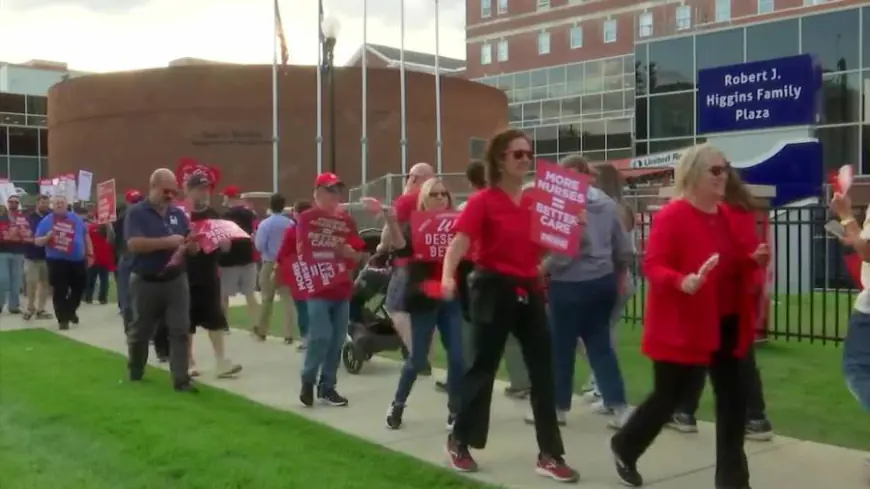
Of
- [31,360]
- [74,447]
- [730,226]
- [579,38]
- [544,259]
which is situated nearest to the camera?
[730,226]

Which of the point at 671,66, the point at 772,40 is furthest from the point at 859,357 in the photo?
the point at 671,66

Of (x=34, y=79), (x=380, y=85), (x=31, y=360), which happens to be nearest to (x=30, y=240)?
(x=31, y=360)

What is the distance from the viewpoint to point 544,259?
247 inches

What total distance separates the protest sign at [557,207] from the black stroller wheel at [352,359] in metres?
4.46

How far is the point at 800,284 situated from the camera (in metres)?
12.0

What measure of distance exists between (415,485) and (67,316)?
10033 mm

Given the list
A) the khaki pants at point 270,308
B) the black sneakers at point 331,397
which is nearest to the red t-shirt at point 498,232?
the black sneakers at point 331,397

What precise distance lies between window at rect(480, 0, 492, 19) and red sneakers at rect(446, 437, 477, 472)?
70.9m

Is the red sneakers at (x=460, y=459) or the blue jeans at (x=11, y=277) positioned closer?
the red sneakers at (x=460, y=459)

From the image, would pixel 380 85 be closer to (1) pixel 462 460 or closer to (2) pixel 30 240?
(2) pixel 30 240

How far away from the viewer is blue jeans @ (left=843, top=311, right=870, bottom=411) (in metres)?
5.33

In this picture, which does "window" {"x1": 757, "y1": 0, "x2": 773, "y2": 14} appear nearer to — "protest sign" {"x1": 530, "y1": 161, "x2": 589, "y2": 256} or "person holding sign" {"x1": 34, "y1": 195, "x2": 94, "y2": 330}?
"person holding sign" {"x1": 34, "y1": 195, "x2": 94, "y2": 330}

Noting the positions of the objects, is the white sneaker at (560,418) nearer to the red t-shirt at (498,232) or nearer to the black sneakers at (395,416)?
the black sneakers at (395,416)

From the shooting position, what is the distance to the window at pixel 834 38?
3228 cm
